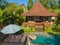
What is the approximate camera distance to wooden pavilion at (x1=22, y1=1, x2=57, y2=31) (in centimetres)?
3478

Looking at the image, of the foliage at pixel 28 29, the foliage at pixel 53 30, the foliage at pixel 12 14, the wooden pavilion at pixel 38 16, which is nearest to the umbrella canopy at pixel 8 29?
the foliage at pixel 28 29

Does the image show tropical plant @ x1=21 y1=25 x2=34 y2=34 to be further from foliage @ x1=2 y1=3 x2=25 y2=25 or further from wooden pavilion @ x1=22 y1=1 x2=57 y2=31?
foliage @ x1=2 y1=3 x2=25 y2=25

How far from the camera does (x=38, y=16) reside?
120ft

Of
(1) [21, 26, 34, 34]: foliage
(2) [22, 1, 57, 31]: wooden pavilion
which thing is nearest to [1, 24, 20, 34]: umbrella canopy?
(1) [21, 26, 34, 34]: foliage

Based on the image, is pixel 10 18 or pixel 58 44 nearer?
pixel 58 44

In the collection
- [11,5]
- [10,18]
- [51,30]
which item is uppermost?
[11,5]

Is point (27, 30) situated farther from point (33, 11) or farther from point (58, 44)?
point (58, 44)

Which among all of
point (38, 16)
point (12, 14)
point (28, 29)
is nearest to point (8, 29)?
point (28, 29)

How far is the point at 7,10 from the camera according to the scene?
33062 millimetres

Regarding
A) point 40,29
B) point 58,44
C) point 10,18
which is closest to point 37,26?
point 40,29

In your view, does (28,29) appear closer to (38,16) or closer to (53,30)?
(53,30)

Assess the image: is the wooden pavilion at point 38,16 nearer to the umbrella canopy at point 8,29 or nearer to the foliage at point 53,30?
the foliage at point 53,30

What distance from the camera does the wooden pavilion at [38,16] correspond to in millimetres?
34778

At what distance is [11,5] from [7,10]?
2.80m
